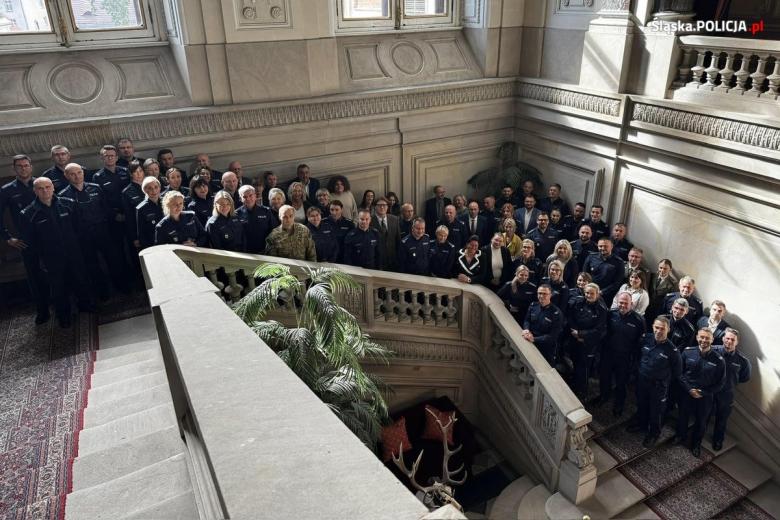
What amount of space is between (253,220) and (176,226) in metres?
0.78

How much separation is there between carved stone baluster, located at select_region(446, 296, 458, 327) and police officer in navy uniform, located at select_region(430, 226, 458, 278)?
35 cm

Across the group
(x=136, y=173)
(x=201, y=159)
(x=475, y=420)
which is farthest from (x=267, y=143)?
(x=475, y=420)

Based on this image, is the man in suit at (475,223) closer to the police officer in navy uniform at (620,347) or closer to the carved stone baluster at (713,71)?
the police officer in navy uniform at (620,347)

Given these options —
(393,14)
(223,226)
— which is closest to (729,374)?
(223,226)

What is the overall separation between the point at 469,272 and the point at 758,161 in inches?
125

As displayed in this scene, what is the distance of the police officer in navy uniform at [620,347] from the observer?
6.18 meters

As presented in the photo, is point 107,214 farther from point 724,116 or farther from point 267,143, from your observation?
point 724,116

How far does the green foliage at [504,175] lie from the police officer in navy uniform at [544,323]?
353 cm

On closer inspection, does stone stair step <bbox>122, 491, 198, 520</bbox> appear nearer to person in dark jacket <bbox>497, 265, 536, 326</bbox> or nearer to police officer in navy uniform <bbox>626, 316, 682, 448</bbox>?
person in dark jacket <bbox>497, 265, 536, 326</bbox>

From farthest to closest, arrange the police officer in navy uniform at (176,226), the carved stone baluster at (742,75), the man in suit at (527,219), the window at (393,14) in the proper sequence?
the window at (393,14) < the man in suit at (527,219) < the carved stone baluster at (742,75) < the police officer in navy uniform at (176,226)

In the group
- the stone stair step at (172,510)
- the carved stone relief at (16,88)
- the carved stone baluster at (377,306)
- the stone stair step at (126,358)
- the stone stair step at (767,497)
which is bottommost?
the stone stair step at (767,497)

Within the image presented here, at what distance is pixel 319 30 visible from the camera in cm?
765

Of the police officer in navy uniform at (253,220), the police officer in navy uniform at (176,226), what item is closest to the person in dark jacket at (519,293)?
the police officer in navy uniform at (253,220)

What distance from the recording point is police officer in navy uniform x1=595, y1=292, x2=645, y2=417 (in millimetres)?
6176
